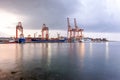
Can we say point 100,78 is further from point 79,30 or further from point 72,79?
point 79,30

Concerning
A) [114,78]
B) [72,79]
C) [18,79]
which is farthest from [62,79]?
[114,78]

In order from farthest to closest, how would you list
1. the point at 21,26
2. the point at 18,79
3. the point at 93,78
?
1. the point at 21,26
2. the point at 93,78
3. the point at 18,79

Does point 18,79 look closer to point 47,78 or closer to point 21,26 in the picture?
point 47,78

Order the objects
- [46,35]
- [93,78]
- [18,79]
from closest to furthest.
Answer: [18,79]
[93,78]
[46,35]

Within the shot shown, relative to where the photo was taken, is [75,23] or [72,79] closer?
[72,79]

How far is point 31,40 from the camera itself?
654 ft

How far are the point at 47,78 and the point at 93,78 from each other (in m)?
4.67

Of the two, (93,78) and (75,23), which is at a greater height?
(75,23)

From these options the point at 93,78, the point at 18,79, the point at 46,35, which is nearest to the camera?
the point at 18,79

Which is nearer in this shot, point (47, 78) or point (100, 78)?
point (47, 78)

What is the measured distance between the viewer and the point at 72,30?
189 metres

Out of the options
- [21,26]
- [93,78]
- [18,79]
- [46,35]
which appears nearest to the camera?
[18,79]

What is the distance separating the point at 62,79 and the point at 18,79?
4.05 meters

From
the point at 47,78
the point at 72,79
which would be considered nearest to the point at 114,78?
the point at 72,79
